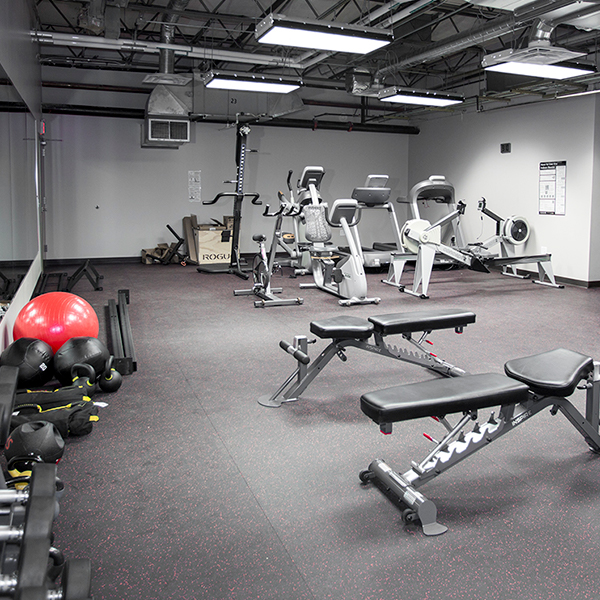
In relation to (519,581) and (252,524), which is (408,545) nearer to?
(519,581)

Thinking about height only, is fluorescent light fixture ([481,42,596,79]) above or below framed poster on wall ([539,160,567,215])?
above

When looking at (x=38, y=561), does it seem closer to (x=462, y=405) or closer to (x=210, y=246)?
(x=462, y=405)

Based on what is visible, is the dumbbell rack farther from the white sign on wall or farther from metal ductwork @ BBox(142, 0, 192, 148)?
the white sign on wall

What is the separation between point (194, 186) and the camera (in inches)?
405

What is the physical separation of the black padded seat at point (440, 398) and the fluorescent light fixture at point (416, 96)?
19.3 ft

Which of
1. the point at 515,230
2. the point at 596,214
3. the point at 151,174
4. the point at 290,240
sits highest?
the point at 151,174

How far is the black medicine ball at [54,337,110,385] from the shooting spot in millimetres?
3330

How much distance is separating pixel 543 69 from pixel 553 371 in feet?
15.6

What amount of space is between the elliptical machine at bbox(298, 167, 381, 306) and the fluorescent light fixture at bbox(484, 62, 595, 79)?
208 centimetres

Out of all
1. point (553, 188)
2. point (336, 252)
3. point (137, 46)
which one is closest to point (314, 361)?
point (336, 252)

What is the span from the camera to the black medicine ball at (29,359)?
3215 millimetres

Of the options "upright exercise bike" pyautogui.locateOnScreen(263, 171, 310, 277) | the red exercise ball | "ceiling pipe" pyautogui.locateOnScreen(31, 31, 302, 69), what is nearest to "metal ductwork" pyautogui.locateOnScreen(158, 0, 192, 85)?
"ceiling pipe" pyautogui.locateOnScreen(31, 31, 302, 69)

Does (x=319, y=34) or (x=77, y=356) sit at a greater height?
(x=319, y=34)

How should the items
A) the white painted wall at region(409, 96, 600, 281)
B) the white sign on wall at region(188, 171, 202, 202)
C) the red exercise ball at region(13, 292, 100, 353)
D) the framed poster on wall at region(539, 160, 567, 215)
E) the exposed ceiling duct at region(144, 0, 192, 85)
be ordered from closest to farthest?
the red exercise ball at region(13, 292, 100, 353)
the exposed ceiling duct at region(144, 0, 192, 85)
the white painted wall at region(409, 96, 600, 281)
the framed poster on wall at region(539, 160, 567, 215)
the white sign on wall at region(188, 171, 202, 202)
